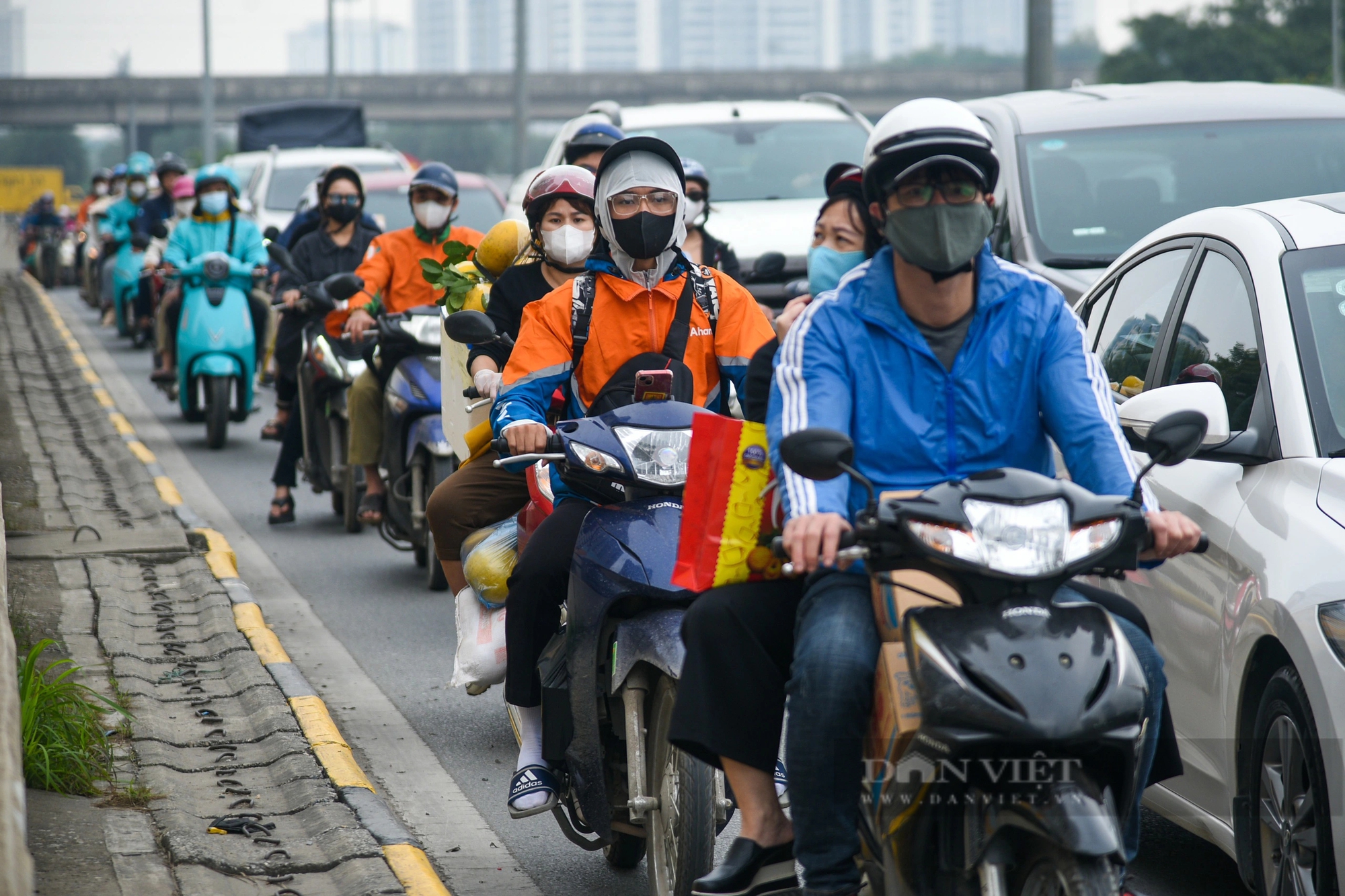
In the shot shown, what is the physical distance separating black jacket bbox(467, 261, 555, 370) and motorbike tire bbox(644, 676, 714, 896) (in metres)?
2.09

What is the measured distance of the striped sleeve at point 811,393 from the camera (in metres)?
3.30

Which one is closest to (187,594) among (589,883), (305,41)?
(589,883)

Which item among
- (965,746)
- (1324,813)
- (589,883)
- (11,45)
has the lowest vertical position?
(589,883)

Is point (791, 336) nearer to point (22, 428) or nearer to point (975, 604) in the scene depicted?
point (975, 604)

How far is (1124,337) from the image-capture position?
17.9ft

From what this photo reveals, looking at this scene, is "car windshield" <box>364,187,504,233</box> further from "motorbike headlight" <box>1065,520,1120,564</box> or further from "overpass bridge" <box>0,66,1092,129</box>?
"overpass bridge" <box>0,66,1092,129</box>

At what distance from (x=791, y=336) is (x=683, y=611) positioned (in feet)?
2.70

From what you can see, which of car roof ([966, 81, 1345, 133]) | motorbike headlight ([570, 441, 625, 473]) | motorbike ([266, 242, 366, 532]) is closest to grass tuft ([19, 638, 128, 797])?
motorbike headlight ([570, 441, 625, 473])

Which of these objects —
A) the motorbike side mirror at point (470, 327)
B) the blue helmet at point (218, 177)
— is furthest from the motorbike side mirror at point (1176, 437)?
the blue helmet at point (218, 177)

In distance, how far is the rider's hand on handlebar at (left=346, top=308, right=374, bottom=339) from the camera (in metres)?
8.95

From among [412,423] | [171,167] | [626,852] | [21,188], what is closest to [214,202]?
[412,423]

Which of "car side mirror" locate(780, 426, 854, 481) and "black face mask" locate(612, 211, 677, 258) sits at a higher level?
"black face mask" locate(612, 211, 677, 258)

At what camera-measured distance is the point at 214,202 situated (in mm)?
13656

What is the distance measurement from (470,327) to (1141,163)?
14.1 feet
